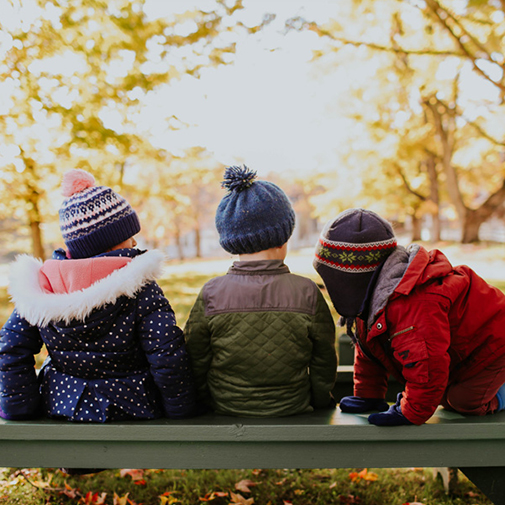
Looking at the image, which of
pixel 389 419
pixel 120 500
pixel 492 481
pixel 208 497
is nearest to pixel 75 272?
pixel 389 419

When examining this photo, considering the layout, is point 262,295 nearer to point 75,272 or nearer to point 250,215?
point 250,215

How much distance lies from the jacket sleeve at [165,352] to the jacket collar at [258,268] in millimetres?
350

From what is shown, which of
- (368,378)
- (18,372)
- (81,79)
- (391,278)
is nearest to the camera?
(391,278)

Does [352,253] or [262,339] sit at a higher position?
[352,253]

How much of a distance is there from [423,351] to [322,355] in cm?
45

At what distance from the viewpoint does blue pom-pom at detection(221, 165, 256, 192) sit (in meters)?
2.10

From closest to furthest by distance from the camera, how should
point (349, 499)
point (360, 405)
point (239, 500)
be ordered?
point (360, 405), point (239, 500), point (349, 499)

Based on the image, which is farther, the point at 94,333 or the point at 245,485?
the point at 245,485

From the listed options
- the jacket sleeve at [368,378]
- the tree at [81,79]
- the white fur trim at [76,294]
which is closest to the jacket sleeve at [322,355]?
the jacket sleeve at [368,378]

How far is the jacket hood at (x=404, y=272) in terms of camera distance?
1869mm

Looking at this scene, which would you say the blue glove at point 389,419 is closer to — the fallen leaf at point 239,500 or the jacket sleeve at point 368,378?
the jacket sleeve at point 368,378

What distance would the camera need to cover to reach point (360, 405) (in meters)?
2.17

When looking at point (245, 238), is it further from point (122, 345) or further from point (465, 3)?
point (465, 3)

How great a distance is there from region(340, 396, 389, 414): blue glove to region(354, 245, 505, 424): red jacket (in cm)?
22
